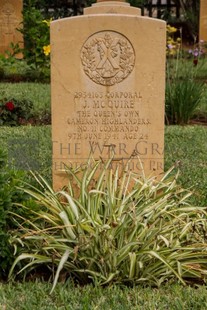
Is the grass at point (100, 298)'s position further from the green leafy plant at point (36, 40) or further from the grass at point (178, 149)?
the green leafy plant at point (36, 40)

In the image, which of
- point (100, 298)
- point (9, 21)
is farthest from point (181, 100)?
point (9, 21)

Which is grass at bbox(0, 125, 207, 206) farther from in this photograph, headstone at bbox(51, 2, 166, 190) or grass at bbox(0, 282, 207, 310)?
grass at bbox(0, 282, 207, 310)

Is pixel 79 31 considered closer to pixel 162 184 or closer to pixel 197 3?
pixel 162 184

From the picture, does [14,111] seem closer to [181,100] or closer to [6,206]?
[181,100]

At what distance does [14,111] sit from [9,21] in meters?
6.76

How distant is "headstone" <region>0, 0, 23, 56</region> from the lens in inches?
581

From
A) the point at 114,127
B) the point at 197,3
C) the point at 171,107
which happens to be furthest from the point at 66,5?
the point at 114,127

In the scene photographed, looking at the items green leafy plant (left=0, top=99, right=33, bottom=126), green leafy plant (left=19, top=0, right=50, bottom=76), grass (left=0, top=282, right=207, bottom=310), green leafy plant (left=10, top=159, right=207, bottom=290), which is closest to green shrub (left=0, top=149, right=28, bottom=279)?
green leafy plant (left=10, top=159, right=207, bottom=290)

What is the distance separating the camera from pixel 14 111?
28.3 feet

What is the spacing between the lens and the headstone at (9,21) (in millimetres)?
14750

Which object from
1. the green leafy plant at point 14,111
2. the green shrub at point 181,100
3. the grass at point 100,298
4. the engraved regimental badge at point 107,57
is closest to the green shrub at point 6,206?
the grass at point 100,298

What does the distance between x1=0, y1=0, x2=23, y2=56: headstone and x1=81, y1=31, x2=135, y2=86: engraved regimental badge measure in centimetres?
1006

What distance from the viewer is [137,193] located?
14.9 ft

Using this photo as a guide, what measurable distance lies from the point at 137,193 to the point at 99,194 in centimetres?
28
